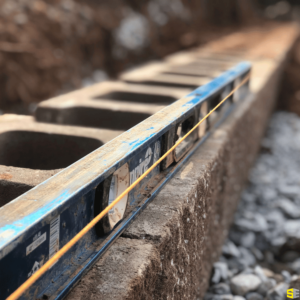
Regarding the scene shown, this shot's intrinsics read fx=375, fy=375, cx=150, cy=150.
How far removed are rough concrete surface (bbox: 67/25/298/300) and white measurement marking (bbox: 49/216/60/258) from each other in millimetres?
211

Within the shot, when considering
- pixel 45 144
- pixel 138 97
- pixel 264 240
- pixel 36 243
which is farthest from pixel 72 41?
pixel 36 243

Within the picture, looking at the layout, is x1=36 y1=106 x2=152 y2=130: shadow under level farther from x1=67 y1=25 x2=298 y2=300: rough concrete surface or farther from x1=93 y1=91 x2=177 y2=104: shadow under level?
x1=67 y1=25 x2=298 y2=300: rough concrete surface

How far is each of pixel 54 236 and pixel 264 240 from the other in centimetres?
346

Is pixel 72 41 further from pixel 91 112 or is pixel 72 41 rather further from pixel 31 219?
pixel 31 219

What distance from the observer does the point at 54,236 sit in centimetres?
149

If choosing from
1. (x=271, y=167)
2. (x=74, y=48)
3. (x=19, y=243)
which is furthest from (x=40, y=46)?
(x=19, y=243)

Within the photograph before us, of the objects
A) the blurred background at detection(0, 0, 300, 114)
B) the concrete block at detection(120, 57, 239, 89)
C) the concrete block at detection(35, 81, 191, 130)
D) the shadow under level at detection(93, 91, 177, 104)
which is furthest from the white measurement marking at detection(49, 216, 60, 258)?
the blurred background at detection(0, 0, 300, 114)

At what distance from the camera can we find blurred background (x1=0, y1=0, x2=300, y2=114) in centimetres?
780

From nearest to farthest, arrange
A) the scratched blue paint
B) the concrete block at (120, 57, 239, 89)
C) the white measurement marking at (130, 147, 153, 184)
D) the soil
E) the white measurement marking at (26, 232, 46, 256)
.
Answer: the scratched blue paint, the white measurement marking at (26, 232, 46, 256), the white measurement marking at (130, 147, 153, 184), the concrete block at (120, 57, 239, 89), the soil

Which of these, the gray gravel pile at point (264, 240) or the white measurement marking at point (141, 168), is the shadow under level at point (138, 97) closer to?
the gray gravel pile at point (264, 240)

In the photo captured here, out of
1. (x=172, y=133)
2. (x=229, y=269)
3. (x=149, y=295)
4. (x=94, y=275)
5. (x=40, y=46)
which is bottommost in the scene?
(x=229, y=269)

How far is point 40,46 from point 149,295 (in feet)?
25.8

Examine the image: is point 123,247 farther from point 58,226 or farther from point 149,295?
point 58,226

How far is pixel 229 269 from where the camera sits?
3801mm
